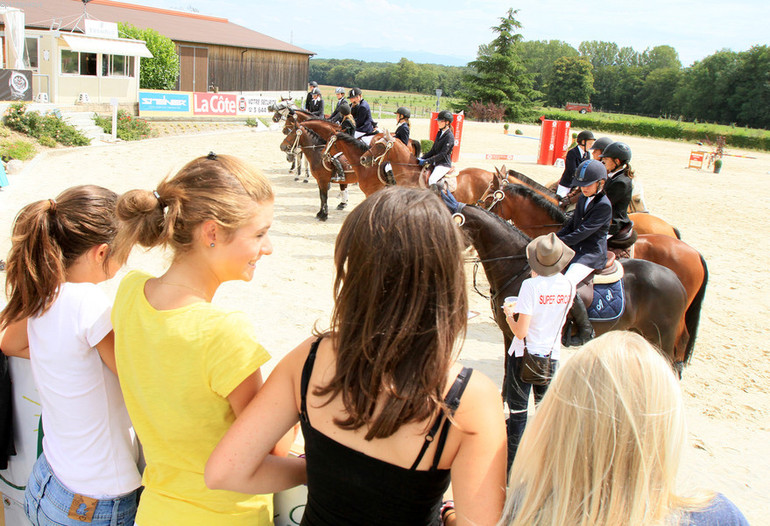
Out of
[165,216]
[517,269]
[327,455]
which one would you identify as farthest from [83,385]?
[517,269]

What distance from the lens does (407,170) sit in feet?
33.3

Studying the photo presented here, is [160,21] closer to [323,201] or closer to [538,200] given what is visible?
[323,201]

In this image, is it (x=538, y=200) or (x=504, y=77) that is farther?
(x=504, y=77)

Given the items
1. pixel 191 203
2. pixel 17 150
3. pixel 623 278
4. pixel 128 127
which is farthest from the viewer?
pixel 128 127

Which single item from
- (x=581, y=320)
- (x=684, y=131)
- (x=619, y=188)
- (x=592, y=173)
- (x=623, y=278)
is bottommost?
(x=581, y=320)

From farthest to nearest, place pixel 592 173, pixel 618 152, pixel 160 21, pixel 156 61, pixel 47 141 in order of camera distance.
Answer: pixel 160 21
pixel 156 61
pixel 47 141
pixel 618 152
pixel 592 173

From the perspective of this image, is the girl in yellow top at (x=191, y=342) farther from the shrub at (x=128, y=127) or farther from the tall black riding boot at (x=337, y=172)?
the shrub at (x=128, y=127)

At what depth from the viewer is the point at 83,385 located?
1699 mm

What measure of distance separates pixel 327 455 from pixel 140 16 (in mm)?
43638

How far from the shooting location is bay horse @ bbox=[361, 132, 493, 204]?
9266 mm

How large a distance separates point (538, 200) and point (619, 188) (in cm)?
129

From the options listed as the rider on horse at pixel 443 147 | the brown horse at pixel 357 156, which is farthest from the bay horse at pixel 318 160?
the rider on horse at pixel 443 147

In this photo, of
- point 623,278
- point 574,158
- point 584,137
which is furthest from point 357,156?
point 623,278

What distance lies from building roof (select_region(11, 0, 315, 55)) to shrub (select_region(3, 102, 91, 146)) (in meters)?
12.3
